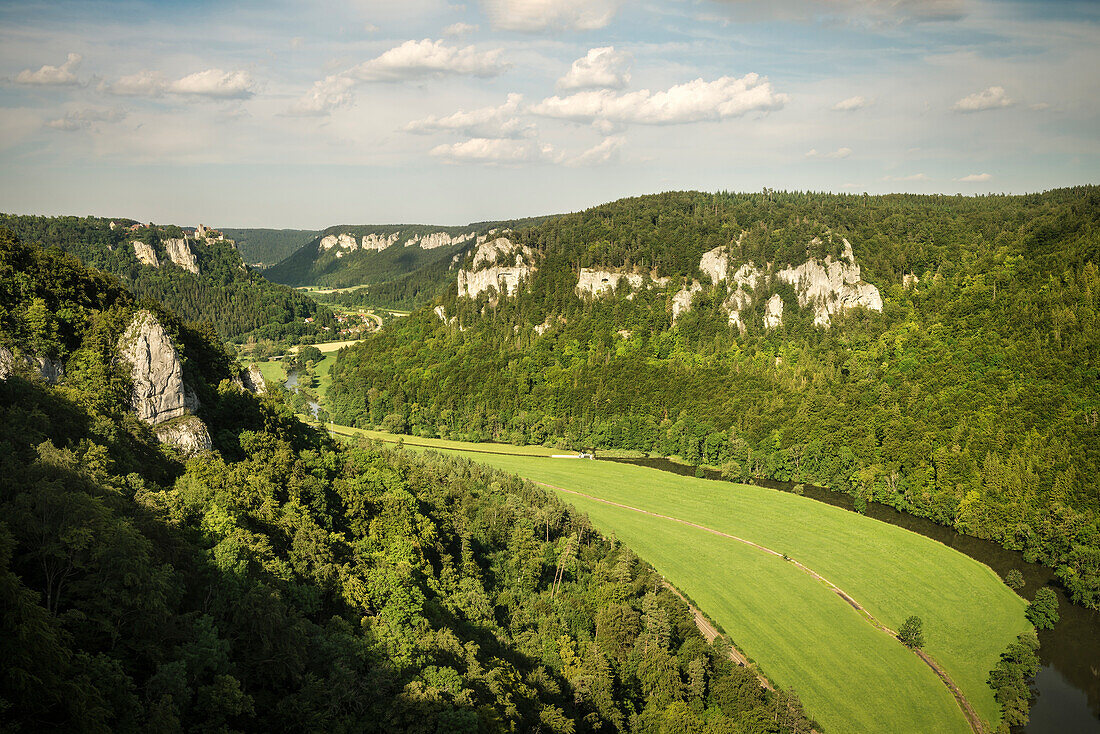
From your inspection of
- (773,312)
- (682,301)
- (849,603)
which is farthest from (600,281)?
(849,603)

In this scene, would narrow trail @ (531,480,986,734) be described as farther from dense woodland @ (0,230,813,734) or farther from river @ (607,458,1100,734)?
dense woodland @ (0,230,813,734)

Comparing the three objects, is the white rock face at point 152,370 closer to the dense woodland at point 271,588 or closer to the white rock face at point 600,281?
the dense woodland at point 271,588

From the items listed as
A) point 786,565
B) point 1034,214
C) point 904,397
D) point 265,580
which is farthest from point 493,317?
point 265,580

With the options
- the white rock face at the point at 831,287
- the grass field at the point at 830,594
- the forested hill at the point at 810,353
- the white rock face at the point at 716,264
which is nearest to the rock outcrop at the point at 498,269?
the forested hill at the point at 810,353

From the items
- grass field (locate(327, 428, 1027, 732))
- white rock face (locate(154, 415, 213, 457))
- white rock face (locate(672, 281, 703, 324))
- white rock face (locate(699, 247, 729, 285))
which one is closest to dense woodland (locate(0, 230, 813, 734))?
white rock face (locate(154, 415, 213, 457))

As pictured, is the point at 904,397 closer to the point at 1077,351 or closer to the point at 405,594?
the point at 1077,351

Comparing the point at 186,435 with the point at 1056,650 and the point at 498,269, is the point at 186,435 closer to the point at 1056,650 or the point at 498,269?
the point at 1056,650
